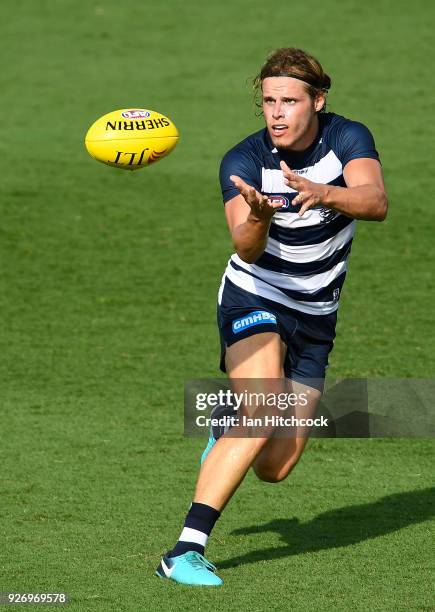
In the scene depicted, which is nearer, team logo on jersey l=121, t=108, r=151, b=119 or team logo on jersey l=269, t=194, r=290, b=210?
team logo on jersey l=269, t=194, r=290, b=210

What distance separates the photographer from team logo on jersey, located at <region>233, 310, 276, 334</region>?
5.87 m

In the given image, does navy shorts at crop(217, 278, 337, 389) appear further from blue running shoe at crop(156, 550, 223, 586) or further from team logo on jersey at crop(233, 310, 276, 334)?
blue running shoe at crop(156, 550, 223, 586)

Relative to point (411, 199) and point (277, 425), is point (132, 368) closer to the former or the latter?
point (277, 425)

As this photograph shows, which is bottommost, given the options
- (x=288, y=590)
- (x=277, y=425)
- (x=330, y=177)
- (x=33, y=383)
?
(x=33, y=383)

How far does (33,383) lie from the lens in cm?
905

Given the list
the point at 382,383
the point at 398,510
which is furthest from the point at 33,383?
the point at 398,510

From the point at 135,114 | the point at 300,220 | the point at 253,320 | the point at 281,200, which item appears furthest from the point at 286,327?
the point at 135,114

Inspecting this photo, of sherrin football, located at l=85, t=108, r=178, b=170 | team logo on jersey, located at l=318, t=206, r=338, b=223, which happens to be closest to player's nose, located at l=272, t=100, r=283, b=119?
team logo on jersey, located at l=318, t=206, r=338, b=223

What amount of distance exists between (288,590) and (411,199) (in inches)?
367

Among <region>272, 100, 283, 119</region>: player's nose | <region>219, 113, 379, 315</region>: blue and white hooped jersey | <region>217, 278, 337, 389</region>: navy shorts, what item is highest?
<region>272, 100, 283, 119</region>: player's nose

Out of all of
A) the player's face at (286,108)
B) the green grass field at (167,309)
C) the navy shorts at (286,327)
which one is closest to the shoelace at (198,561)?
the green grass field at (167,309)

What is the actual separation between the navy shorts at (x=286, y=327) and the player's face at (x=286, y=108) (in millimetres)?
753

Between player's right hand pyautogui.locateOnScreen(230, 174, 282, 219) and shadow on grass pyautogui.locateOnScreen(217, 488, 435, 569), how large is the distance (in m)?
1.65

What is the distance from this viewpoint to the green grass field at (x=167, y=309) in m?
5.88
